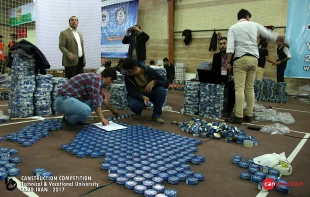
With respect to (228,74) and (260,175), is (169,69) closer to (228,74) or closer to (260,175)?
(228,74)

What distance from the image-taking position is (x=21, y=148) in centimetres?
248

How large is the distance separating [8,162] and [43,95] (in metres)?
2.11

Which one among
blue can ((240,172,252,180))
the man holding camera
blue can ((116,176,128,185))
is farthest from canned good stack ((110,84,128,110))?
blue can ((240,172,252,180))

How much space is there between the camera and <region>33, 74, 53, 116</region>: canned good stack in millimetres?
3959

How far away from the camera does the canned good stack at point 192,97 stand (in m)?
4.29

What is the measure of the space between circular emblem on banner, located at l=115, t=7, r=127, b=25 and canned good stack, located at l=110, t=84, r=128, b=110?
6.42m

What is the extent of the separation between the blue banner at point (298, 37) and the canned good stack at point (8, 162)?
22.5 feet

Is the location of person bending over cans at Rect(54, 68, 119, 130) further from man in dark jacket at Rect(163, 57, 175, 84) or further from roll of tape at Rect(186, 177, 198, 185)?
man in dark jacket at Rect(163, 57, 175, 84)

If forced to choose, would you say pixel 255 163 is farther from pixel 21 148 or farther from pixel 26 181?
pixel 21 148

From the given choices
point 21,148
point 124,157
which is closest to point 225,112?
point 124,157

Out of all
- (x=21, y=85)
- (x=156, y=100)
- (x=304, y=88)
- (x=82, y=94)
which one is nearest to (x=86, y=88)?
(x=82, y=94)

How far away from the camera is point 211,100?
13.6 ft

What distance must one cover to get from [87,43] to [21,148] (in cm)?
396

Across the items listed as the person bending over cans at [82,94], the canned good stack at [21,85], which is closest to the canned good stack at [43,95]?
the canned good stack at [21,85]
